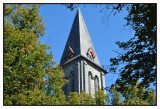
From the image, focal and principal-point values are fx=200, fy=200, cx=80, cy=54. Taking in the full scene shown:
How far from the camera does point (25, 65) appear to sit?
369 inches

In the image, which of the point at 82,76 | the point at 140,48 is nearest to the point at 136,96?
the point at 140,48

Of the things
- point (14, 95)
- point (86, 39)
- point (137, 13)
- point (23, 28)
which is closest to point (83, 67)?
point (86, 39)

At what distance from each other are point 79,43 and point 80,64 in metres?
4.81

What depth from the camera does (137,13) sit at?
681cm

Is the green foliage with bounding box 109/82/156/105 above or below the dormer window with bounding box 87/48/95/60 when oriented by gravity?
below

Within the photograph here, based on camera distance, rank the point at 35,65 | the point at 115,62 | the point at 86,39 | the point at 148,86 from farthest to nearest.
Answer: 1. the point at 86,39
2. the point at 35,65
3. the point at 115,62
4. the point at 148,86

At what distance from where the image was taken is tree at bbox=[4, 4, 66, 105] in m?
8.86

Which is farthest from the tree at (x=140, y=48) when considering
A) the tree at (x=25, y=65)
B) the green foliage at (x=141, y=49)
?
the tree at (x=25, y=65)

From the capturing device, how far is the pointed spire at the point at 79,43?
34594mm

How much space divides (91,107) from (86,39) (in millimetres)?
33369

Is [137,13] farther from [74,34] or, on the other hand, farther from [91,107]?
[74,34]

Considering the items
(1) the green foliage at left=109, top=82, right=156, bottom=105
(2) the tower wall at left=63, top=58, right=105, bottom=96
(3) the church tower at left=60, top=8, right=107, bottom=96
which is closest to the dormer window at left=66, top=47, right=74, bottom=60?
(3) the church tower at left=60, top=8, right=107, bottom=96

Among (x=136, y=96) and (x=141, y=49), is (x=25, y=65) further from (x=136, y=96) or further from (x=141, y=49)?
(x=136, y=96)

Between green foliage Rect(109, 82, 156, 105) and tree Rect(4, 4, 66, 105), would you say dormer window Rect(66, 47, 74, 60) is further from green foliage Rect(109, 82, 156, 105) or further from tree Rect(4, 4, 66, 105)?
tree Rect(4, 4, 66, 105)
